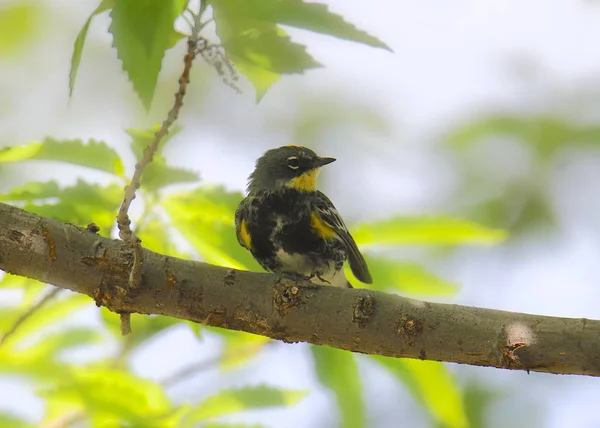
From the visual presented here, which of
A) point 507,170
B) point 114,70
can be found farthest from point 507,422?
point 114,70

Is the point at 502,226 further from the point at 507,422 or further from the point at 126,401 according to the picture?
the point at 126,401

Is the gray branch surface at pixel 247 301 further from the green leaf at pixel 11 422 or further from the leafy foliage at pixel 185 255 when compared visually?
the green leaf at pixel 11 422

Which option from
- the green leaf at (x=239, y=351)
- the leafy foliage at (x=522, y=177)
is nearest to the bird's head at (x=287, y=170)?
the green leaf at (x=239, y=351)

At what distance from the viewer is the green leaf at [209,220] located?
101 inches

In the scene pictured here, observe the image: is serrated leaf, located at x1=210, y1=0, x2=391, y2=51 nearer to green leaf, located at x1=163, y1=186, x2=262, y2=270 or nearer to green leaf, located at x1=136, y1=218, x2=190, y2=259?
green leaf, located at x1=163, y1=186, x2=262, y2=270

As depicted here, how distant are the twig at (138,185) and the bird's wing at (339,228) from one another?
3.33 ft

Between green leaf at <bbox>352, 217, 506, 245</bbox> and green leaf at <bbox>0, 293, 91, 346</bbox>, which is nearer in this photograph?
green leaf at <bbox>352, 217, 506, 245</bbox>

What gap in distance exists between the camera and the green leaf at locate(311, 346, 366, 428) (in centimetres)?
247

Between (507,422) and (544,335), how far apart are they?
369cm

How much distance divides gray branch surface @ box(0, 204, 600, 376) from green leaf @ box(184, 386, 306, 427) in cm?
27

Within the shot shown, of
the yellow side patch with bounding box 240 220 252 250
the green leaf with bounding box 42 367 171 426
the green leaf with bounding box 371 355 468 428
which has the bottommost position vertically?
the green leaf with bounding box 42 367 171 426

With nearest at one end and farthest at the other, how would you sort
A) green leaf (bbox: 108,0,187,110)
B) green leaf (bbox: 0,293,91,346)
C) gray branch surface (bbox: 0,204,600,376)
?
green leaf (bbox: 108,0,187,110) < gray branch surface (bbox: 0,204,600,376) < green leaf (bbox: 0,293,91,346)

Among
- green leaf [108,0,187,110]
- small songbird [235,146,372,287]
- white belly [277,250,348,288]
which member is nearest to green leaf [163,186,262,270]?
green leaf [108,0,187,110]

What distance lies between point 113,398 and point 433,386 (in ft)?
3.85
